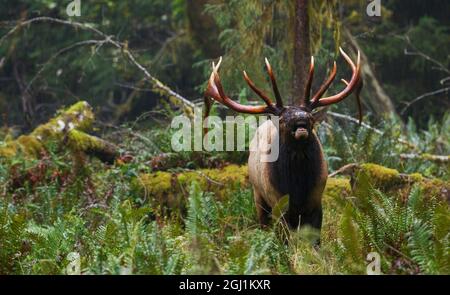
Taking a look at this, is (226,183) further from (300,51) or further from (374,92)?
(374,92)

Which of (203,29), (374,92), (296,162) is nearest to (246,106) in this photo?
(296,162)

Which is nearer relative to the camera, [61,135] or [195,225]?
[195,225]

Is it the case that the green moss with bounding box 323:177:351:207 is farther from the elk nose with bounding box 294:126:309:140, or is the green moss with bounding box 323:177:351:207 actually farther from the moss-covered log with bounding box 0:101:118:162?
the moss-covered log with bounding box 0:101:118:162

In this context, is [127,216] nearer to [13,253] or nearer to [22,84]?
[13,253]

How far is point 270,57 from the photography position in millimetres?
13094

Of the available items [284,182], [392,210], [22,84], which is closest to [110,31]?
[22,84]

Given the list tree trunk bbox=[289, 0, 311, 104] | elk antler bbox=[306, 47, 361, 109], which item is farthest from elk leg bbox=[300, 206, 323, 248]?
tree trunk bbox=[289, 0, 311, 104]

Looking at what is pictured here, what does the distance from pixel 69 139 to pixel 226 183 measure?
273 centimetres

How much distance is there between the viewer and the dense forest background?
255 inches

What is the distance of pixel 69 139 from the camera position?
1203 cm

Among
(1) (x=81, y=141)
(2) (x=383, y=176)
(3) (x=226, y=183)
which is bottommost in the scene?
(3) (x=226, y=183)

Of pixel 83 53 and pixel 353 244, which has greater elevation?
pixel 83 53

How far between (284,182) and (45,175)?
185 inches

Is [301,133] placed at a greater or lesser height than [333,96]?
lesser
